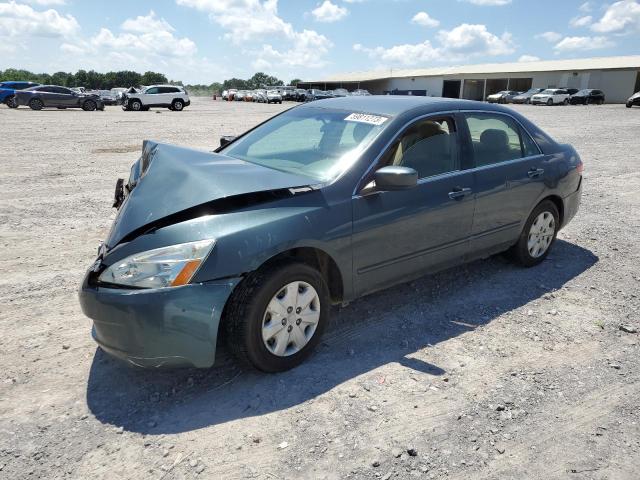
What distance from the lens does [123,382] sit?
3.08 meters

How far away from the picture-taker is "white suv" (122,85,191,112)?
105 feet

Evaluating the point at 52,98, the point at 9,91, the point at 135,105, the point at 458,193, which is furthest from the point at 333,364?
the point at 9,91

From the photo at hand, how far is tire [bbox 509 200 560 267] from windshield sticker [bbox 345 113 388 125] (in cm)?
196

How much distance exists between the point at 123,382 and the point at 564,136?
58.6 feet

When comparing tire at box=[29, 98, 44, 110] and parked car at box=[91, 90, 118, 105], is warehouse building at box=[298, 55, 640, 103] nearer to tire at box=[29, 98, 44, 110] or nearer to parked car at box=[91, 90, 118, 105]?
parked car at box=[91, 90, 118, 105]

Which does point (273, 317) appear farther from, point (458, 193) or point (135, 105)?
point (135, 105)

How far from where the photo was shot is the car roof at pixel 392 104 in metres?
3.88

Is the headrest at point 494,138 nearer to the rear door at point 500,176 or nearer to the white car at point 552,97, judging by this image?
the rear door at point 500,176

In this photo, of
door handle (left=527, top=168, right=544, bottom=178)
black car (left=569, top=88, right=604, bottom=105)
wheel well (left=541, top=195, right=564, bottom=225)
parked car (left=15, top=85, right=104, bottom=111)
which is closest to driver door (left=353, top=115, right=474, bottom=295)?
door handle (left=527, top=168, right=544, bottom=178)

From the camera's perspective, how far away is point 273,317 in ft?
9.95

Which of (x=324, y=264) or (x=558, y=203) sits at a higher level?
(x=558, y=203)

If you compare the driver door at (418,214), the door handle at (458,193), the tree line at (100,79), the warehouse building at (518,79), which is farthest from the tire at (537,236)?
the tree line at (100,79)

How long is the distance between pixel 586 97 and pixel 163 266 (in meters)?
50.3

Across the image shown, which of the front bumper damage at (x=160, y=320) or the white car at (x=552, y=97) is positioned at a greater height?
the white car at (x=552, y=97)
